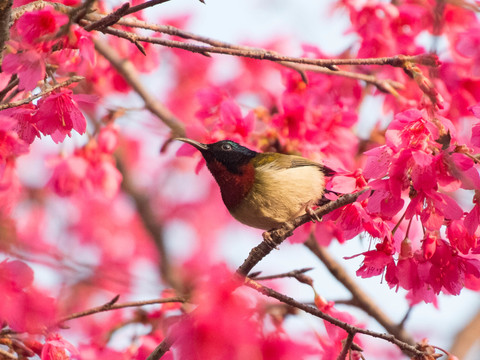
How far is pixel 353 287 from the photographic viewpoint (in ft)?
10.8

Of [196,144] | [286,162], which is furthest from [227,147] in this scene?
[286,162]

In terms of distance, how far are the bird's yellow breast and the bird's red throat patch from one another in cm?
3

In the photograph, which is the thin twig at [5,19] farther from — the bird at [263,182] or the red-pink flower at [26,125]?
the bird at [263,182]

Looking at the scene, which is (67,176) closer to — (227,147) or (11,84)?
(227,147)

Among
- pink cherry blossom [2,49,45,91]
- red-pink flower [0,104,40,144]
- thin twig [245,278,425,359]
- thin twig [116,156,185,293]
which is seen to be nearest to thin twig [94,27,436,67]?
pink cherry blossom [2,49,45,91]

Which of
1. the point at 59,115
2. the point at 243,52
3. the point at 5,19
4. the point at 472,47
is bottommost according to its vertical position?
the point at 59,115

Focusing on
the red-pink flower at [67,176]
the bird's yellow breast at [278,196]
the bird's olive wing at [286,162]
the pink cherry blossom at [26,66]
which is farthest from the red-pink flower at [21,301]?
the bird's olive wing at [286,162]

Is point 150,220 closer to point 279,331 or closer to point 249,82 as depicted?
point 249,82

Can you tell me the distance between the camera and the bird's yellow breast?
2828 mm

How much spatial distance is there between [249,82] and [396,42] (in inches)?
98.6

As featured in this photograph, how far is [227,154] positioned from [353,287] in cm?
103

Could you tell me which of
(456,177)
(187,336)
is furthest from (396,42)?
(187,336)

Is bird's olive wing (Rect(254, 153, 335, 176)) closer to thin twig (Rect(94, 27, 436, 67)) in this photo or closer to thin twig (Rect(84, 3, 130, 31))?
thin twig (Rect(94, 27, 436, 67))

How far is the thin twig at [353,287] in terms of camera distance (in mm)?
3266
